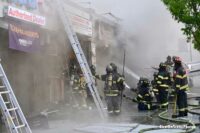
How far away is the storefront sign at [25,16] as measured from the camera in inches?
370

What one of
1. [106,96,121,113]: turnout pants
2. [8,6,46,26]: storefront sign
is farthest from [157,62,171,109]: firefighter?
[8,6,46,26]: storefront sign

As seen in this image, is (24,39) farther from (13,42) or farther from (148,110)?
(148,110)

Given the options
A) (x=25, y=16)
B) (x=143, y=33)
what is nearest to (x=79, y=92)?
(x=25, y=16)

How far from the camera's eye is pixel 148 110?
12734 millimetres

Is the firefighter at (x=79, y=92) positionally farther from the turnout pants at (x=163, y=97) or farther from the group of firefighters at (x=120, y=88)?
the turnout pants at (x=163, y=97)

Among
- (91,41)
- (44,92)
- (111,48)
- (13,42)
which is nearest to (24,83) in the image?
(44,92)

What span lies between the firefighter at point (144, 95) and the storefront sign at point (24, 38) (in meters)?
3.68

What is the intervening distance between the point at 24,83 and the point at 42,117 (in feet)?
7.94

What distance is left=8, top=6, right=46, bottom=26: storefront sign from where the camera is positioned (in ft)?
30.8

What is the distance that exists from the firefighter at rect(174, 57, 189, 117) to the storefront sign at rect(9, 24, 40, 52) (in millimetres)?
3632

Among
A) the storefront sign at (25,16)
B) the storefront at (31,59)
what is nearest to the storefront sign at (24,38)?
the storefront at (31,59)

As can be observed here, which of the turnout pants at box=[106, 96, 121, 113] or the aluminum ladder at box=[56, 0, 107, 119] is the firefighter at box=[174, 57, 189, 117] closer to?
the turnout pants at box=[106, 96, 121, 113]

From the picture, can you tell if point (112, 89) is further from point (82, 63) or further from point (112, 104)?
point (82, 63)

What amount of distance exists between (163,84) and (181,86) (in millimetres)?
2634
